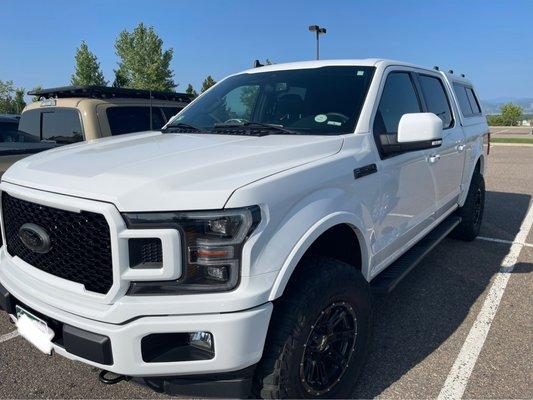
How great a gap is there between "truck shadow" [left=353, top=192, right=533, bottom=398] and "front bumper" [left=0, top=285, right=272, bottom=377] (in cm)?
109

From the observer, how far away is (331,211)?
2361mm

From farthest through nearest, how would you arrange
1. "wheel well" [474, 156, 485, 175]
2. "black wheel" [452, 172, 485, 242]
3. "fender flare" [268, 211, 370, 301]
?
"wheel well" [474, 156, 485, 175] → "black wheel" [452, 172, 485, 242] → "fender flare" [268, 211, 370, 301]

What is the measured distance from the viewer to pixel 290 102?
10.9ft

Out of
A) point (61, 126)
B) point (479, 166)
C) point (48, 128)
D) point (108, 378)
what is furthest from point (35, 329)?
point (479, 166)

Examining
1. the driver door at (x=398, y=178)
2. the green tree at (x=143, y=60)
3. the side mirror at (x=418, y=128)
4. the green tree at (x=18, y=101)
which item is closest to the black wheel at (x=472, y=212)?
the driver door at (x=398, y=178)

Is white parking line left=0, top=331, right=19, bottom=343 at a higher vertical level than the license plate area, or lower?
lower

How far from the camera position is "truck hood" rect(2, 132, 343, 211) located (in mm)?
1894

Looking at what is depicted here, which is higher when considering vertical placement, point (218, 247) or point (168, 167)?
point (168, 167)

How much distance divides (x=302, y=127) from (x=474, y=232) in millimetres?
3556

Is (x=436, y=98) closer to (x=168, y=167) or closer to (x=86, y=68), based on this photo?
(x=168, y=167)

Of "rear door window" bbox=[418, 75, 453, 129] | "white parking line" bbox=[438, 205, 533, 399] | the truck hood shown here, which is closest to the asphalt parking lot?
"white parking line" bbox=[438, 205, 533, 399]

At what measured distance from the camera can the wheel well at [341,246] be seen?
8.63 feet

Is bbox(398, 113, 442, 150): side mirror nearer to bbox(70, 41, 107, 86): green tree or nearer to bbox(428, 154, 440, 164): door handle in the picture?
bbox(428, 154, 440, 164): door handle

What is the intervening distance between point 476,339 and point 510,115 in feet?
151
